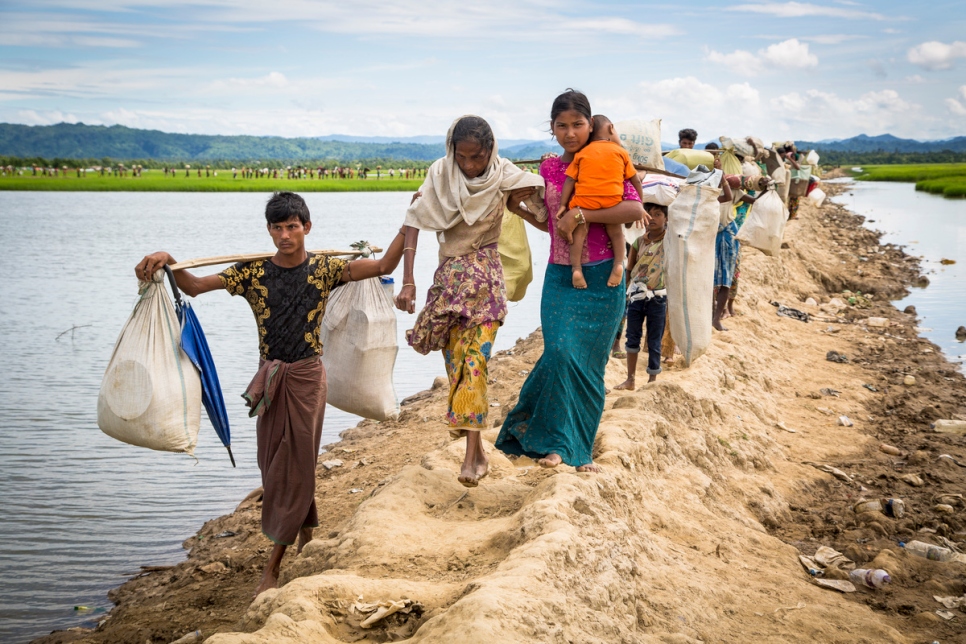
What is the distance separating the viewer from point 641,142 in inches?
192

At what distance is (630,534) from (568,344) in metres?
0.88

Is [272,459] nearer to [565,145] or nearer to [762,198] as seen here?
[565,145]

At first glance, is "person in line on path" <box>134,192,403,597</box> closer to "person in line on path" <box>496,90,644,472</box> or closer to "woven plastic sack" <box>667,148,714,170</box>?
"person in line on path" <box>496,90,644,472</box>

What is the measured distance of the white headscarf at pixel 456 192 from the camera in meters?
3.69

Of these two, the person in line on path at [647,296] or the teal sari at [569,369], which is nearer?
the teal sari at [569,369]

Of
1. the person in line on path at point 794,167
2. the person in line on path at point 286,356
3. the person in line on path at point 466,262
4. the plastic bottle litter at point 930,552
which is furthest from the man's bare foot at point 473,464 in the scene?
the person in line on path at point 794,167

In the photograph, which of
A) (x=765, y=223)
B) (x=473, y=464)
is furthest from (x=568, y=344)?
(x=765, y=223)

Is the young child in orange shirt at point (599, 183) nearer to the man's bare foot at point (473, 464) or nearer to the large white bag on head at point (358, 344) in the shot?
the man's bare foot at point (473, 464)

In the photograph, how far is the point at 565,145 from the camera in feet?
12.4

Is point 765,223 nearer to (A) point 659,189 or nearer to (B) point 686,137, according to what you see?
(B) point 686,137

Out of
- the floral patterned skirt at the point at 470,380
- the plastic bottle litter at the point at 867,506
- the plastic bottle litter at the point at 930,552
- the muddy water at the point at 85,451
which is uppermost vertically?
the floral patterned skirt at the point at 470,380

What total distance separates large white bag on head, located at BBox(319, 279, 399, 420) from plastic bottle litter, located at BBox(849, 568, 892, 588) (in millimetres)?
2332

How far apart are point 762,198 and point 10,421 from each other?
7.27 meters

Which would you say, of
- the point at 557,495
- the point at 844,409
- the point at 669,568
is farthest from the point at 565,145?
the point at 844,409
